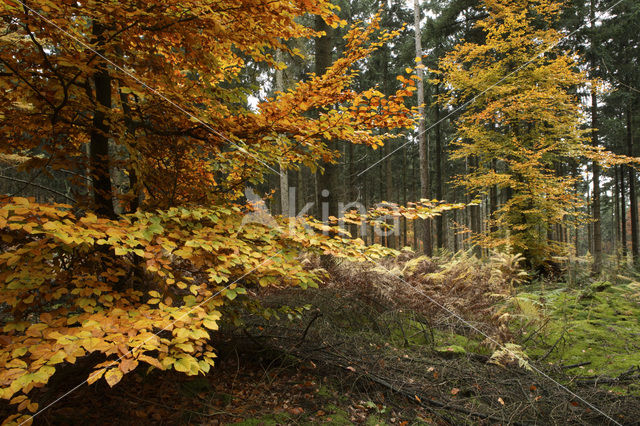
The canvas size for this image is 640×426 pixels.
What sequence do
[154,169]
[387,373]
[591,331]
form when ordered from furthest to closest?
[591,331], [387,373], [154,169]

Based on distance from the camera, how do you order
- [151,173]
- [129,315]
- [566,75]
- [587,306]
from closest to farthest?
[129,315] → [151,173] → [587,306] → [566,75]

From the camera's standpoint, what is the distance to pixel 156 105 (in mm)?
3176

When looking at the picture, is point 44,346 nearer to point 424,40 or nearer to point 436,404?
point 436,404

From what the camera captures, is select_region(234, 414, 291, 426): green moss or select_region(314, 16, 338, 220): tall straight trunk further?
select_region(314, 16, 338, 220): tall straight trunk

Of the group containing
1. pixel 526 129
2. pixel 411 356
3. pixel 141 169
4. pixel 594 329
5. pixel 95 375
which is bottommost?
pixel 594 329

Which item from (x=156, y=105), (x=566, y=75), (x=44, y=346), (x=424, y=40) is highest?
(x=424, y=40)

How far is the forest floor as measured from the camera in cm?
307

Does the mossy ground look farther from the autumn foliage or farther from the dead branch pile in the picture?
the autumn foliage

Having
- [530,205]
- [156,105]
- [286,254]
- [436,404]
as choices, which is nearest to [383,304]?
[436,404]

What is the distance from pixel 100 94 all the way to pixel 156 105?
1.62ft

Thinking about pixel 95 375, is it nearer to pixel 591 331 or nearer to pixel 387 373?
pixel 387 373

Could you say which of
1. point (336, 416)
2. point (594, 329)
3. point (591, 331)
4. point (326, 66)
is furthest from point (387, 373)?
point (326, 66)

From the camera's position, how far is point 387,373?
12.5ft

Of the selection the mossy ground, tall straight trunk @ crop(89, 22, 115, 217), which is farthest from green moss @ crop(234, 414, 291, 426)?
the mossy ground
